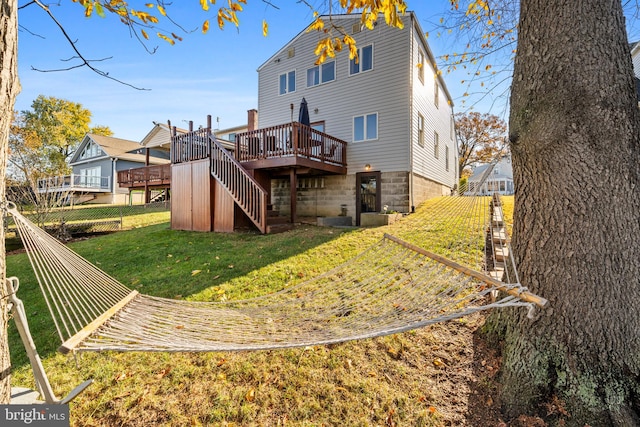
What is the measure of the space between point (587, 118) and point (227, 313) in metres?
3.03

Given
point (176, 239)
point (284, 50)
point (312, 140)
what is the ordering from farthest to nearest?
point (284, 50)
point (312, 140)
point (176, 239)

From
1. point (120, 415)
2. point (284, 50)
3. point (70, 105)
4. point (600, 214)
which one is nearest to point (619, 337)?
point (600, 214)

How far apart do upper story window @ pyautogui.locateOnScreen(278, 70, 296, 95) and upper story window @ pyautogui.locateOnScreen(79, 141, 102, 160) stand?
57.5 ft

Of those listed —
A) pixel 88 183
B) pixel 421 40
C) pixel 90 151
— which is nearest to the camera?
pixel 421 40

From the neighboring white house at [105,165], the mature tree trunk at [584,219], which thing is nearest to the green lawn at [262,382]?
the mature tree trunk at [584,219]

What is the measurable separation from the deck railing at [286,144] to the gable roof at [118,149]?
1508 centimetres

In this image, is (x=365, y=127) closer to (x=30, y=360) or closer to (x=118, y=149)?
(x=30, y=360)

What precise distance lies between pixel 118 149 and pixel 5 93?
951 inches

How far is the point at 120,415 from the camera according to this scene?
1.82 meters

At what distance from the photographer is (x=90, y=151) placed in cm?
2202

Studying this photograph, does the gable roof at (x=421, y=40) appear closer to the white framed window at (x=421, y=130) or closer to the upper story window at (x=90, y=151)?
the white framed window at (x=421, y=130)

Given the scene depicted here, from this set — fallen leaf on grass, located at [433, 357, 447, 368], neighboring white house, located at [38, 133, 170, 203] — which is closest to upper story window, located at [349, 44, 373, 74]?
fallen leaf on grass, located at [433, 357, 447, 368]

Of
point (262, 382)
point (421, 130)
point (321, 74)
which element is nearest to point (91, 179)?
point (321, 74)

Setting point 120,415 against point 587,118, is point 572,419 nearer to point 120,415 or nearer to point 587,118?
point 587,118
